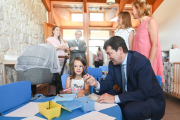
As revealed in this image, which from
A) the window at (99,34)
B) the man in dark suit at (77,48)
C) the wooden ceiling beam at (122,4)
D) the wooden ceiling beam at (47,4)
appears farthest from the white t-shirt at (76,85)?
the wooden ceiling beam at (122,4)

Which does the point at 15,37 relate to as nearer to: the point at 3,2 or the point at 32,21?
the point at 3,2

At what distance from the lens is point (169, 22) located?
4602mm

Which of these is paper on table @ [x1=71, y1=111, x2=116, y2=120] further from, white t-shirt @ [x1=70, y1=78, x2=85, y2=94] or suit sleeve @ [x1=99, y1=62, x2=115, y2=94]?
white t-shirt @ [x1=70, y1=78, x2=85, y2=94]

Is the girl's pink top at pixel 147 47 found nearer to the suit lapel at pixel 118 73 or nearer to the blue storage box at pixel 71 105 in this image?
the suit lapel at pixel 118 73

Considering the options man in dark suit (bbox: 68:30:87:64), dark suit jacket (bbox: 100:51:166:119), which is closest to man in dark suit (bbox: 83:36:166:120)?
dark suit jacket (bbox: 100:51:166:119)

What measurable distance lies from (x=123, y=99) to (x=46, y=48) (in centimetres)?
171

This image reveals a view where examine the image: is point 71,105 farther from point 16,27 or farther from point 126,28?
point 16,27

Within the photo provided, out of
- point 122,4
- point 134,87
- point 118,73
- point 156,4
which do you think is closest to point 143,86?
point 134,87

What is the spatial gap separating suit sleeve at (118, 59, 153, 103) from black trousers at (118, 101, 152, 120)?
0.14 feet

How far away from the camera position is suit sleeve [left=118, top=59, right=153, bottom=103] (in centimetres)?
107

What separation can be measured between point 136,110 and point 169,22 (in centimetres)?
469

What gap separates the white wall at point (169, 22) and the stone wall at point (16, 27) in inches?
178

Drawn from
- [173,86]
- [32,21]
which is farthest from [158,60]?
[32,21]

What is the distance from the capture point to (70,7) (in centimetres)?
596
